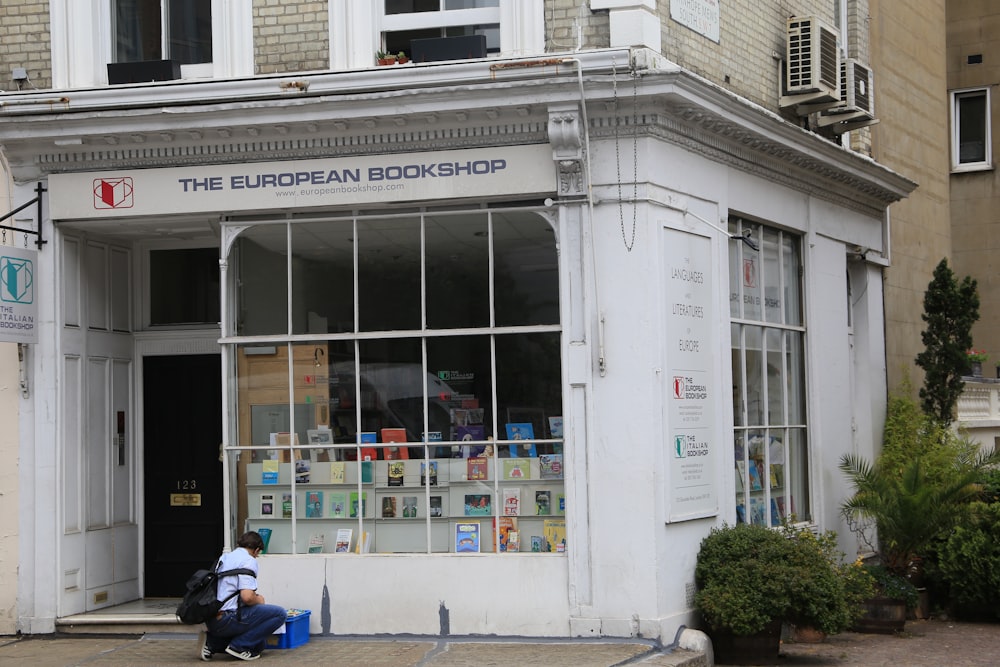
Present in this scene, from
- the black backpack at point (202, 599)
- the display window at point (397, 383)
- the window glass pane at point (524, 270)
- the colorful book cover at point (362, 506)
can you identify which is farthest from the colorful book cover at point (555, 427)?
the black backpack at point (202, 599)

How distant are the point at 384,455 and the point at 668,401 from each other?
103 inches

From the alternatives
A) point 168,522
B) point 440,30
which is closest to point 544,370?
point 440,30

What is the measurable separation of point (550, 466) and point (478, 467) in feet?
2.15

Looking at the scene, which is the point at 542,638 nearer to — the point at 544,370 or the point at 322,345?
the point at 544,370

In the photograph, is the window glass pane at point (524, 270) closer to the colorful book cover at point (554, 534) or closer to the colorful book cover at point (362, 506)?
the colorful book cover at point (554, 534)

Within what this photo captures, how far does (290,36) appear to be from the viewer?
12266 millimetres

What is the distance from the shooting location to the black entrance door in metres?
13.6

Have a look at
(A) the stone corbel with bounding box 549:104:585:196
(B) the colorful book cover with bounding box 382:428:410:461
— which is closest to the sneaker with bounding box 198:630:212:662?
(B) the colorful book cover with bounding box 382:428:410:461

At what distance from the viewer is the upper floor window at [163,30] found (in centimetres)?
1268

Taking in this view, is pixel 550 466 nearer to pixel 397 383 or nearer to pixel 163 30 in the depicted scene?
pixel 397 383

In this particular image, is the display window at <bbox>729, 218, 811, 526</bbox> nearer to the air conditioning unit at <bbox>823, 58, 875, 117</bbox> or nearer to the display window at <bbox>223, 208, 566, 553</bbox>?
the air conditioning unit at <bbox>823, 58, 875, 117</bbox>

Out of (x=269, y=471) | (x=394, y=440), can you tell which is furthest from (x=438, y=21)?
(x=269, y=471)

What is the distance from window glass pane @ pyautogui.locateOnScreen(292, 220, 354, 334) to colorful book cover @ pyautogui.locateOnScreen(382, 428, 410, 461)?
1.01m

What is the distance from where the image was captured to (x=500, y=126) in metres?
11.6
